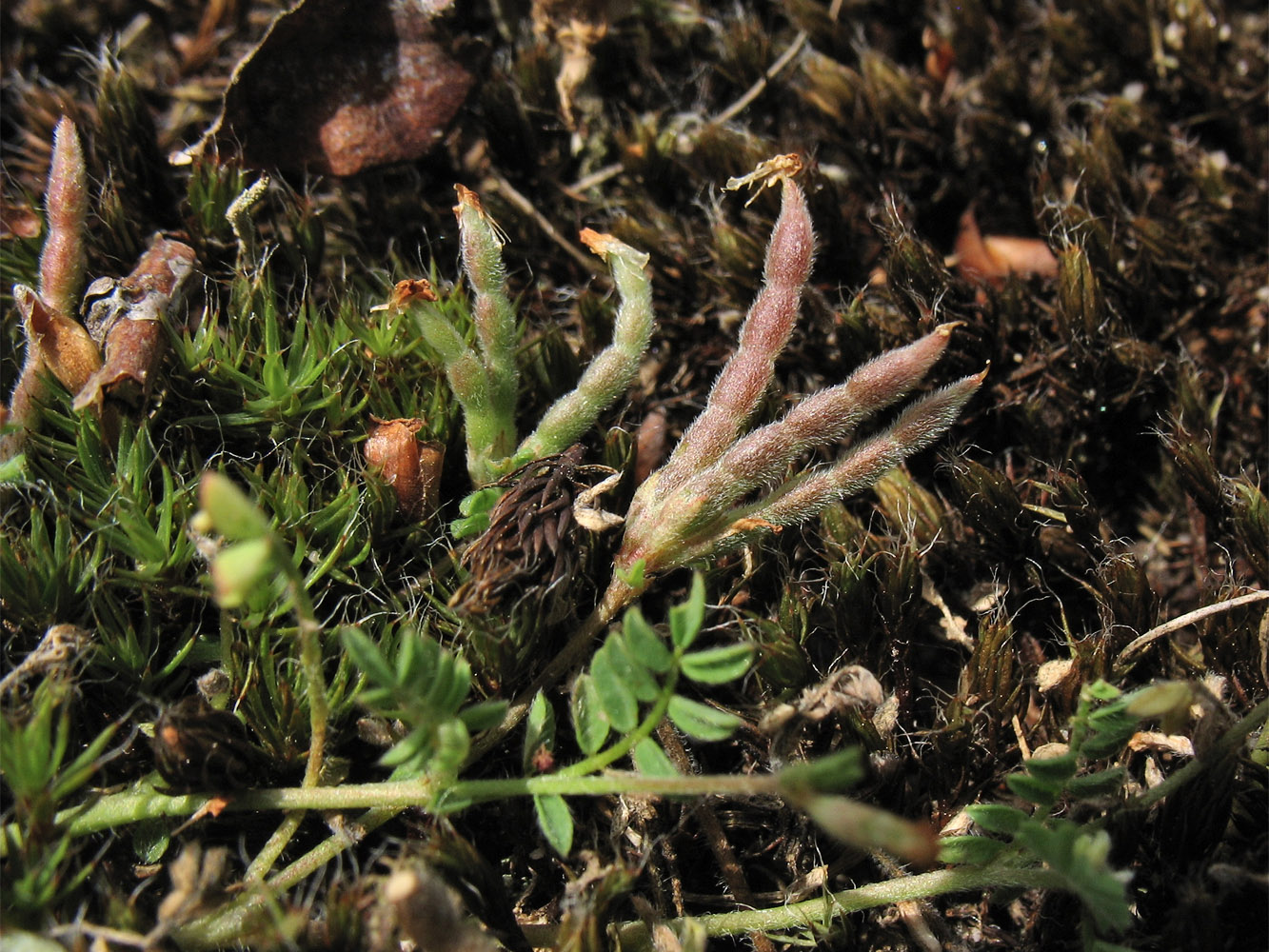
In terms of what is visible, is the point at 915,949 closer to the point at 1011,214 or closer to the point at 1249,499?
the point at 1249,499

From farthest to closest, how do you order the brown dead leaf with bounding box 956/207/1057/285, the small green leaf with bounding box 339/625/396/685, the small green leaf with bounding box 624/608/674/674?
the brown dead leaf with bounding box 956/207/1057/285 < the small green leaf with bounding box 624/608/674/674 < the small green leaf with bounding box 339/625/396/685

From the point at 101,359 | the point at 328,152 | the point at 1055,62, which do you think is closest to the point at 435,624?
the point at 101,359

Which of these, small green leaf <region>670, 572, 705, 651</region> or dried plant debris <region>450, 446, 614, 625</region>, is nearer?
small green leaf <region>670, 572, 705, 651</region>

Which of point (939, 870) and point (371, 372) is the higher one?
point (371, 372)

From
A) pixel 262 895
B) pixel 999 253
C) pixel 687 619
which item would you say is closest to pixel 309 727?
pixel 262 895

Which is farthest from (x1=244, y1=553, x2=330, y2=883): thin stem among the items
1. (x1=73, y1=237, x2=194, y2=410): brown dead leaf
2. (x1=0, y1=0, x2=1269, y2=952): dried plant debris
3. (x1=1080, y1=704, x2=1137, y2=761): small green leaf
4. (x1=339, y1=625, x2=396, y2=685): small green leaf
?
(x1=1080, y1=704, x2=1137, y2=761): small green leaf

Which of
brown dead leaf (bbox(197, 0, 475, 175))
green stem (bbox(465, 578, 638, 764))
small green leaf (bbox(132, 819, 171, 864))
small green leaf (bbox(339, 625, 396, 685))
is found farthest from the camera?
brown dead leaf (bbox(197, 0, 475, 175))

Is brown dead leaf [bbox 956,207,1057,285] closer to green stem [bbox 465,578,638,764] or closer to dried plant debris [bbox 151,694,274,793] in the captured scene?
green stem [bbox 465,578,638,764]
